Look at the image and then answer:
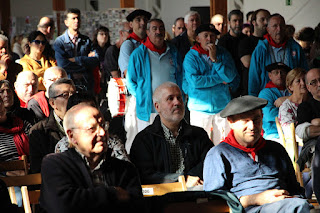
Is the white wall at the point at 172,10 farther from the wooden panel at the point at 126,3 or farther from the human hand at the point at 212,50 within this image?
the human hand at the point at 212,50

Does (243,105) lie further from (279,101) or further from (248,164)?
(279,101)

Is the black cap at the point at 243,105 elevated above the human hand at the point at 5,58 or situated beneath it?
situated beneath

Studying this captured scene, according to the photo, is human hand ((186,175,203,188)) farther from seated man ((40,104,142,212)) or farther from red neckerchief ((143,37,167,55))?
red neckerchief ((143,37,167,55))

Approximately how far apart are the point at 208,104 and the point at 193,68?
402mm

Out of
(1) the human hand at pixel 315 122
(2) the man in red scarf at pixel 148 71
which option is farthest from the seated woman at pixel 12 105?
(1) the human hand at pixel 315 122

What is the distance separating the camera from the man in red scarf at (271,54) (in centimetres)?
644

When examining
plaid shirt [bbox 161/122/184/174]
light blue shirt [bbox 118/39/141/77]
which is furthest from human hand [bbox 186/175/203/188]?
light blue shirt [bbox 118/39/141/77]

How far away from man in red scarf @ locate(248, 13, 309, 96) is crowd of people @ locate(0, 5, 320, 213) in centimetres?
1

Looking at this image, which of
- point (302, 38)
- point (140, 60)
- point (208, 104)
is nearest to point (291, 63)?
point (208, 104)

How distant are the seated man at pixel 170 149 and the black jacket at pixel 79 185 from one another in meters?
1.00

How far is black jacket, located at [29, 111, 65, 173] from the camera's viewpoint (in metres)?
4.28

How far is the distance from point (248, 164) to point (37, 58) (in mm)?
4260

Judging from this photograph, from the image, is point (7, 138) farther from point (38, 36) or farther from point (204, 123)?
point (38, 36)

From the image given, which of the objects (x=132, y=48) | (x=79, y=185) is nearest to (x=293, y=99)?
(x=132, y=48)
